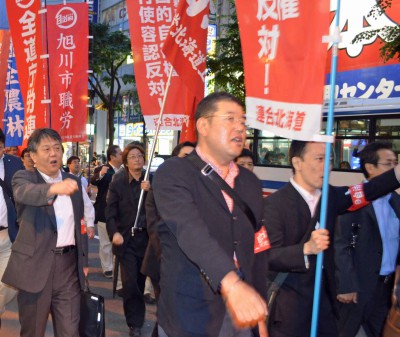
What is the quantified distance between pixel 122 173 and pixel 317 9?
10.9 feet

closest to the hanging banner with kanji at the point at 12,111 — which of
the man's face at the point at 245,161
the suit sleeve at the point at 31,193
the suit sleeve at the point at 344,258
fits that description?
the man's face at the point at 245,161

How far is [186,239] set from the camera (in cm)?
212

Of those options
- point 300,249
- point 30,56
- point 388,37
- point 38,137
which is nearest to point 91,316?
point 38,137

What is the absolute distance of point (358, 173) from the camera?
27.9ft

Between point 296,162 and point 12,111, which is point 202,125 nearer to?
point 296,162

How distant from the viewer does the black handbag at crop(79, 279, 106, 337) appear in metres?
3.81

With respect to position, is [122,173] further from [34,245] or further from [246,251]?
[246,251]

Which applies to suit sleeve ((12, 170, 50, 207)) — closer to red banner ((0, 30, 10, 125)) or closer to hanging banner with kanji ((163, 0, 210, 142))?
hanging banner with kanji ((163, 0, 210, 142))

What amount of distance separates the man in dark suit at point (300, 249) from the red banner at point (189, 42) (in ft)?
9.56

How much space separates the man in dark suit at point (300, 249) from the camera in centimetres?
304

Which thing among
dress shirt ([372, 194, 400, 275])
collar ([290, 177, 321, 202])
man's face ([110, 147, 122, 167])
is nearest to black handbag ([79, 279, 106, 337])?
collar ([290, 177, 321, 202])

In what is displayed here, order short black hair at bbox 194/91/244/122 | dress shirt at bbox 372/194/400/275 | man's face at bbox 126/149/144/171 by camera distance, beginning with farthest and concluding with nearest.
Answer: man's face at bbox 126/149/144/171 < dress shirt at bbox 372/194/400/275 < short black hair at bbox 194/91/244/122

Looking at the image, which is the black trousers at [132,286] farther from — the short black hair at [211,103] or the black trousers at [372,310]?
the short black hair at [211,103]

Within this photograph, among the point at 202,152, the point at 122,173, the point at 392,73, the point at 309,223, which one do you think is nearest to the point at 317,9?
the point at 202,152
